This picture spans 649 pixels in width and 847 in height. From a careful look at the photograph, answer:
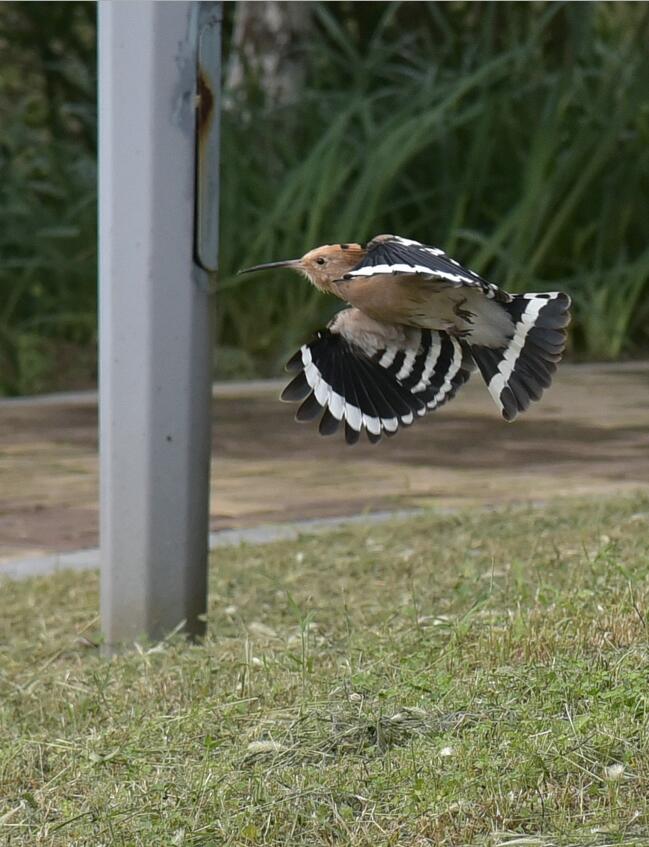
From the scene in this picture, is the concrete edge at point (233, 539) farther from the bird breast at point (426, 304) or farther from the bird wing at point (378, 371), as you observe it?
the bird breast at point (426, 304)

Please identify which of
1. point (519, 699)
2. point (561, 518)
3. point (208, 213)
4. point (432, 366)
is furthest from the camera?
point (561, 518)

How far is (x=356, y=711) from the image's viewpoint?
3.53 m

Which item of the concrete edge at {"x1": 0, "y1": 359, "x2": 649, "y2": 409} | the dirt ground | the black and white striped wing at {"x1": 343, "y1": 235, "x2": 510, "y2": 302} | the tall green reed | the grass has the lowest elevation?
the concrete edge at {"x1": 0, "y1": 359, "x2": 649, "y2": 409}

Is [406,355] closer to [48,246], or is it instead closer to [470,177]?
[48,246]

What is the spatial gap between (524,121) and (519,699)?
757 centimetres

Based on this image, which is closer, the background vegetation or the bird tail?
the bird tail

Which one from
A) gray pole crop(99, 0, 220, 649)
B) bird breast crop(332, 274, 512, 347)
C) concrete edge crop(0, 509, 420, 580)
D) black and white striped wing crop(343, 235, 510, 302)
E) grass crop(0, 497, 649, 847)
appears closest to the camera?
grass crop(0, 497, 649, 847)

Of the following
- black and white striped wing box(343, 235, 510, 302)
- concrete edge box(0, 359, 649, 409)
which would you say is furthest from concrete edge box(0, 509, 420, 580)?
concrete edge box(0, 359, 649, 409)

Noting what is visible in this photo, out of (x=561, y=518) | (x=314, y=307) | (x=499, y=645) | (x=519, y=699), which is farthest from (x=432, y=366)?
(x=314, y=307)

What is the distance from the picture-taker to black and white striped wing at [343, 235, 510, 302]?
3500 millimetres

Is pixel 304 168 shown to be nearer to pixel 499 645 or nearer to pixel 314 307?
pixel 314 307

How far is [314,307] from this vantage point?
31.9 feet

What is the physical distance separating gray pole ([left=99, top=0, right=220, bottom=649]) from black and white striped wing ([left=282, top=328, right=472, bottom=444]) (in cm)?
61

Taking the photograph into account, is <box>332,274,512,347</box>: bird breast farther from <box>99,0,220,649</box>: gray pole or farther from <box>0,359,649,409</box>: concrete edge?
<box>0,359,649,409</box>: concrete edge
